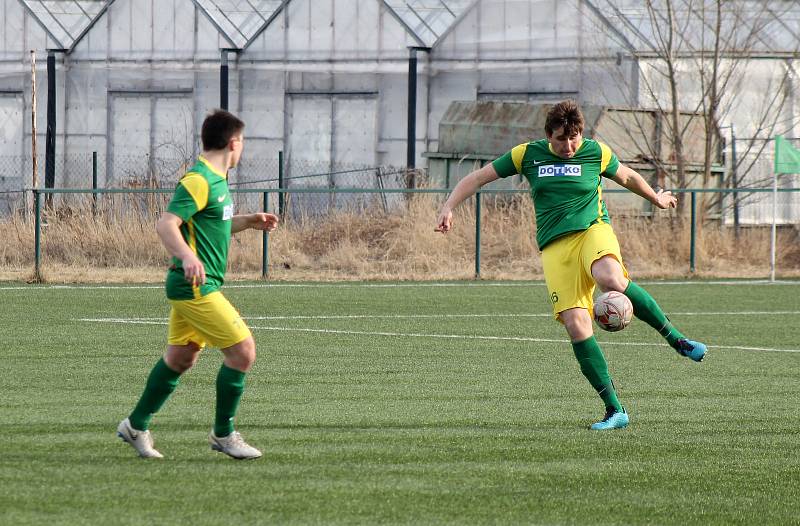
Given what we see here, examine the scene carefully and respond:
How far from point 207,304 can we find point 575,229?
114 inches

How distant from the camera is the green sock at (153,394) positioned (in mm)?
7184

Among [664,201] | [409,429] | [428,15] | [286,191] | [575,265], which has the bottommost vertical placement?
[409,429]

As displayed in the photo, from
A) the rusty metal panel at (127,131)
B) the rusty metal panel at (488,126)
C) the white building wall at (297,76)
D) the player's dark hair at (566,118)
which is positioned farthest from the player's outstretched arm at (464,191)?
the rusty metal panel at (127,131)

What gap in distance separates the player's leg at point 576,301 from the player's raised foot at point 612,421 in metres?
0.17

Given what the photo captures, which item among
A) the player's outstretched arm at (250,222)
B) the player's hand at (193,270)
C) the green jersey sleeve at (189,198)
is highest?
the green jersey sleeve at (189,198)

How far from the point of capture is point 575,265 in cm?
909

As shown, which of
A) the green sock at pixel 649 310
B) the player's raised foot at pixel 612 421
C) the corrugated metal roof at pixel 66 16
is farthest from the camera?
the corrugated metal roof at pixel 66 16

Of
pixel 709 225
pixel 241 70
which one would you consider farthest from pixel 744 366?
pixel 241 70

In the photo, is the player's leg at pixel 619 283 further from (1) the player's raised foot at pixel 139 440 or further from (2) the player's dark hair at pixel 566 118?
(1) the player's raised foot at pixel 139 440

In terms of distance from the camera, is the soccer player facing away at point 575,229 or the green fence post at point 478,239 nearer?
the soccer player facing away at point 575,229

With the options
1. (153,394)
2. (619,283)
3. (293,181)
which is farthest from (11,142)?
(153,394)

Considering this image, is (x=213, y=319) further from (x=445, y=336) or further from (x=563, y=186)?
(x=445, y=336)

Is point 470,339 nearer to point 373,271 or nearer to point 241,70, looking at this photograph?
point 373,271

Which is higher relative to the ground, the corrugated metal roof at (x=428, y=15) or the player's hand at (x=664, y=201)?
Result: the corrugated metal roof at (x=428, y=15)
